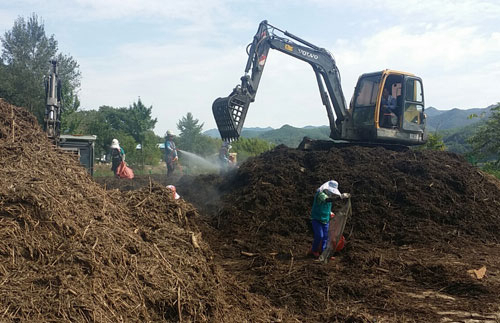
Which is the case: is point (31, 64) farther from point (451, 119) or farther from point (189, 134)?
point (451, 119)

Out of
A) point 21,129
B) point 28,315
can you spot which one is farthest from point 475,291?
point 21,129

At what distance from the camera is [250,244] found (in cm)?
860

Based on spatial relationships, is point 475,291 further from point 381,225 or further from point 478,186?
point 478,186

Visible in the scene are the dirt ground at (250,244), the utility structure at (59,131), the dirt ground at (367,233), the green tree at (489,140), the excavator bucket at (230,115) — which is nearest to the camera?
the dirt ground at (250,244)

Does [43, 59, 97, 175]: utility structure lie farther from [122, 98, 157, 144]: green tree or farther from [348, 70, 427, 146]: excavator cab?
[122, 98, 157, 144]: green tree

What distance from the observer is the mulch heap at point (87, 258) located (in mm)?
3623

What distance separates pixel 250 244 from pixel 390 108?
6650 mm

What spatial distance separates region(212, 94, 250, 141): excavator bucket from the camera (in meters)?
12.0

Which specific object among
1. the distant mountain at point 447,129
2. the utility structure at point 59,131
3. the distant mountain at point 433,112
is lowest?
the utility structure at point 59,131

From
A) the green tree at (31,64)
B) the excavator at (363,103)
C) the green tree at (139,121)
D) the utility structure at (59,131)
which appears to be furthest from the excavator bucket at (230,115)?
the green tree at (139,121)

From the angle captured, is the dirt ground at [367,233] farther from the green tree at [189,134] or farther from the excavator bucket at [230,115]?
the green tree at [189,134]

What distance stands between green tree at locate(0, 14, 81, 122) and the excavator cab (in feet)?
72.3

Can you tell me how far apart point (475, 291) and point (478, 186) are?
5.63 m

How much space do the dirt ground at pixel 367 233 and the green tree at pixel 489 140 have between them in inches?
381
